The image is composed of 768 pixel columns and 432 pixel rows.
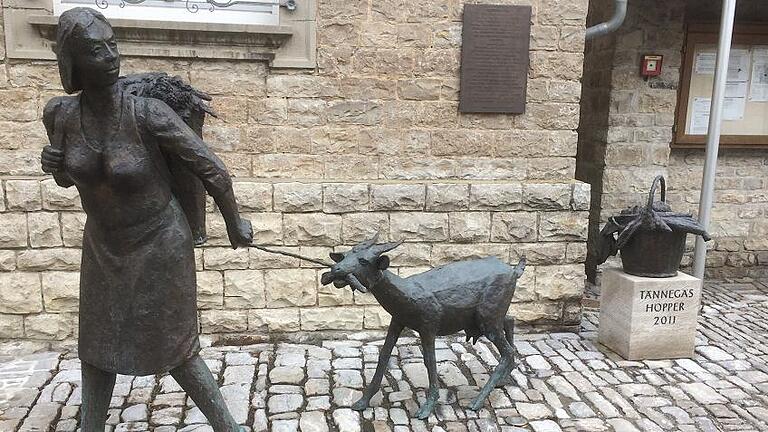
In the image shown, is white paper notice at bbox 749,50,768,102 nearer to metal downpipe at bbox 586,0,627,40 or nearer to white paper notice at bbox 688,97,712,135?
white paper notice at bbox 688,97,712,135

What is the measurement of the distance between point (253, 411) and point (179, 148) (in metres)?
1.99

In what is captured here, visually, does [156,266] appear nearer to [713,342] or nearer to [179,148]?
[179,148]

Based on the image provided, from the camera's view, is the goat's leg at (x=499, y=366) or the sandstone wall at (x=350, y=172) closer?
the goat's leg at (x=499, y=366)

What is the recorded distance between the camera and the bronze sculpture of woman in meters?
2.51

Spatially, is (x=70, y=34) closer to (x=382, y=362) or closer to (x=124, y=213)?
(x=124, y=213)

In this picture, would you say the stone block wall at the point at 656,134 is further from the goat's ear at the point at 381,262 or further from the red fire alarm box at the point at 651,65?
the goat's ear at the point at 381,262

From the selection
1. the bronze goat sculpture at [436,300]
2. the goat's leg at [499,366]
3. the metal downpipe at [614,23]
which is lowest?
the goat's leg at [499,366]

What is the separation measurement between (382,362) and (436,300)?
22.5 inches

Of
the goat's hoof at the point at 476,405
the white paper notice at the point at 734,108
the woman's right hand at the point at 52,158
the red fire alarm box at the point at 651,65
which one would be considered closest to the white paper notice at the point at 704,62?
the white paper notice at the point at 734,108

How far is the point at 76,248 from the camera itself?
190 inches

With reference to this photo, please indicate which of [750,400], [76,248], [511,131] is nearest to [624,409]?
[750,400]

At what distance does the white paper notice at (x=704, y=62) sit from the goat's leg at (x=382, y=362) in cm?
541

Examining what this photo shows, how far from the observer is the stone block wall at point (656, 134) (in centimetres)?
674

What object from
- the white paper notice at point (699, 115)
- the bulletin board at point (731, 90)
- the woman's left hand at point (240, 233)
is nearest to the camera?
the woman's left hand at point (240, 233)
